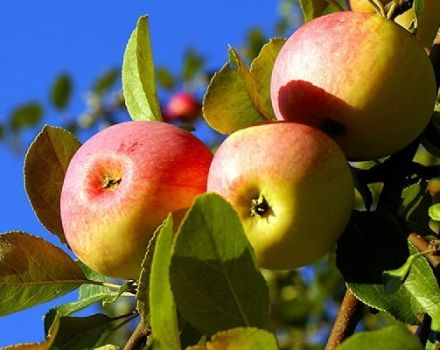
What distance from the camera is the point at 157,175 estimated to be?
43.5 inches

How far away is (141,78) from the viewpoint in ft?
4.40

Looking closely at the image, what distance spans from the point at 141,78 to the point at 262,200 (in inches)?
14.9

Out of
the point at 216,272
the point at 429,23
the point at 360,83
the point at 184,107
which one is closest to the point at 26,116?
the point at 184,107

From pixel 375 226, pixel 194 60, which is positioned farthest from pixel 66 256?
pixel 194 60

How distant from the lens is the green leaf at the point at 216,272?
0.88 metres

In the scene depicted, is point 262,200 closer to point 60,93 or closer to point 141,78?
point 141,78

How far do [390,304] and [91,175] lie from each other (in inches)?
14.7

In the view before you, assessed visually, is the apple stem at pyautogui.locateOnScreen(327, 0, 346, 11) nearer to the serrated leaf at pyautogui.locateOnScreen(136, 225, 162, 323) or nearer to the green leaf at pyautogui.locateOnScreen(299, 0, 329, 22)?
the green leaf at pyautogui.locateOnScreen(299, 0, 329, 22)

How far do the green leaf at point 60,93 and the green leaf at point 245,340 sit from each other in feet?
9.19

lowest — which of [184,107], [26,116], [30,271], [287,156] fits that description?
[184,107]

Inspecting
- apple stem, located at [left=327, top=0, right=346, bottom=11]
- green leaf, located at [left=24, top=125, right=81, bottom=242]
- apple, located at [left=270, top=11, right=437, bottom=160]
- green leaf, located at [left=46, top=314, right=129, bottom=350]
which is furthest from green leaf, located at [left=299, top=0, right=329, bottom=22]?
green leaf, located at [left=46, top=314, right=129, bottom=350]

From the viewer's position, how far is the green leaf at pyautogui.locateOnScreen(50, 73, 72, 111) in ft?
11.6

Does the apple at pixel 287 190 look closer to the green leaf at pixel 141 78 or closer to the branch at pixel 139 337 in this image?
the branch at pixel 139 337

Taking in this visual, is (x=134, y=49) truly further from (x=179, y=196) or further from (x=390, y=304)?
(x=390, y=304)
